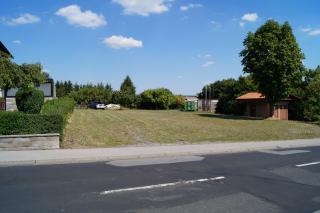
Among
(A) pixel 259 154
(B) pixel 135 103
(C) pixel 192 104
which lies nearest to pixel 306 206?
(A) pixel 259 154

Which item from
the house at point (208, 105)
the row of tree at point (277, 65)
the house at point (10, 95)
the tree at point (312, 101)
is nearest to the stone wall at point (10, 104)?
the house at point (10, 95)

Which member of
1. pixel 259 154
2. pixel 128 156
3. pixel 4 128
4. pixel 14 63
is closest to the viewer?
pixel 128 156

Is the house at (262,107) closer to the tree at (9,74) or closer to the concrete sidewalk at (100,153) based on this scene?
the concrete sidewalk at (100,153)

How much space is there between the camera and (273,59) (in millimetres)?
42000

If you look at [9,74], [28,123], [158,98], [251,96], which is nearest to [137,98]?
[158,98]

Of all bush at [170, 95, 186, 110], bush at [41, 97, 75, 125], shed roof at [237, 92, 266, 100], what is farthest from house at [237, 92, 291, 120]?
bush at [41, 97, 75, 125]

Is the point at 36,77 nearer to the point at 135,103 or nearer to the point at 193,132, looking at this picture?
the point at 193,132

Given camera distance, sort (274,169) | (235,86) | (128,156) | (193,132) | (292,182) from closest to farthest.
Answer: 1. (292,182)
2. (274,169)
3. (128,156)
4. (193,132)
5. (235,86)

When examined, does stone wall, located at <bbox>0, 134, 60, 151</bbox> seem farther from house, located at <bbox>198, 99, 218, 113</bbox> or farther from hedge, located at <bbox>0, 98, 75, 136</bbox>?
house, located at <bbox>198, 99, 218, 113</bbox>

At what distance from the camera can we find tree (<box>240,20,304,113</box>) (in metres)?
42.6

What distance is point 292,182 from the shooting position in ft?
36.3

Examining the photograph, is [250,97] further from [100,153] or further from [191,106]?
[100,153]

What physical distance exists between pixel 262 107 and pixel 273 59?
40.0 ft

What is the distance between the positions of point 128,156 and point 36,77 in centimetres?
1216
